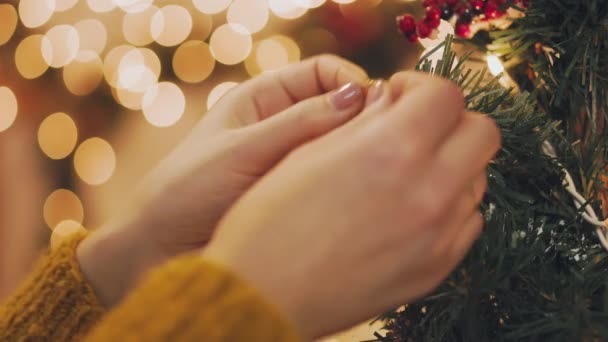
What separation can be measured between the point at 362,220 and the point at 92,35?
0.98 m

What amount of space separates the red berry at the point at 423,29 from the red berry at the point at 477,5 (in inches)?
1.7

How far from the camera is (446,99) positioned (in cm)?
31

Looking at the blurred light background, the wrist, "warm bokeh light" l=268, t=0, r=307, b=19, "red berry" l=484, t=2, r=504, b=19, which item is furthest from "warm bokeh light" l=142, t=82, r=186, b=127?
"red berry" l=484, t=2, r=504, b=19

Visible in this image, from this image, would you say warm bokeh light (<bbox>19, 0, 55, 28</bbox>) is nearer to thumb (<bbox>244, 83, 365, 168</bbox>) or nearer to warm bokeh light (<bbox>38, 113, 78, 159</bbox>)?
warm bokeh light (<bbox>38, 113, 78, 159</bbox>)

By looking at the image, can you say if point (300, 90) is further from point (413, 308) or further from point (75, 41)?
point (75, 41)

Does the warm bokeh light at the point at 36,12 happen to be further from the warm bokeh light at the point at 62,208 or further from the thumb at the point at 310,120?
the thumb at the point at 310,120

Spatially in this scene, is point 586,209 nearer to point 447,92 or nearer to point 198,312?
point 447,92

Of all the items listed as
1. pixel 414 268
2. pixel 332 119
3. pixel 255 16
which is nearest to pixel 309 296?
pixel 414 268

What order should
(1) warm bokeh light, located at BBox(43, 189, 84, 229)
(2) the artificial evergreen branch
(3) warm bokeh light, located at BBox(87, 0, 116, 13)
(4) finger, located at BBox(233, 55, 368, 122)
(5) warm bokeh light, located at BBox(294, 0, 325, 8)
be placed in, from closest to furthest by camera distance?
(2) the artificial evergreen branch
(4) finger, located at BBox(233, 55, 368, 122)
(5) warm bokeh light, located at BBox(294, 0, 325, 8)
(3) warm bokeh light, located at BBox(87, 0, 116, 13)
(1) warm bokeh light, located at BBox(43, 189, 84, 229)

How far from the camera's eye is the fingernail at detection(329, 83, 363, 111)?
414 mm

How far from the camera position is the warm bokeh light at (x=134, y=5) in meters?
1.09

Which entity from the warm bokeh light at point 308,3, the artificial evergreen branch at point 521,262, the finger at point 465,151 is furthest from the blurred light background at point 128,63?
the finger at point 465,151

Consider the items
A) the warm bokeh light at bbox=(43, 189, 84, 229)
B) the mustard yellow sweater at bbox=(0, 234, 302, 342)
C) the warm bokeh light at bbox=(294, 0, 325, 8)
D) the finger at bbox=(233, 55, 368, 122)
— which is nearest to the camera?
the mustard yellow sweater at bbox=(0, 234, 302, 342)

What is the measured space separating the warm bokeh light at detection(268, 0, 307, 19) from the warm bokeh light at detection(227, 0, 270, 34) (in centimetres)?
3
